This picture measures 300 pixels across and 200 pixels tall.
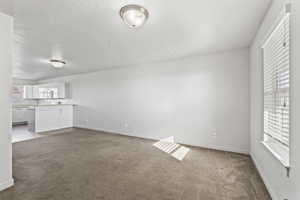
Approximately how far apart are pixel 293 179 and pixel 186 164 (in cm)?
165

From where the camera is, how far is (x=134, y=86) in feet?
15.2

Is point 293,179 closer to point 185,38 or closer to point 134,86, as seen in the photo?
point 185,38

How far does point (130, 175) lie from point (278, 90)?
239 cm

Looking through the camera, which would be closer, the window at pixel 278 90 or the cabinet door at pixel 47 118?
the window at pixel 278 90

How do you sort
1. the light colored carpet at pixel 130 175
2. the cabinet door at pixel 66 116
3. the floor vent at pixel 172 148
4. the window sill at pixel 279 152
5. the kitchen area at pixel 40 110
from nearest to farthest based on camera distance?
1. the window sill at pixel 279 152
2. the light colored carpet at pixel 130 175
3. the floor vent at pixel 172 148
4. the kitchen area at pixel 40 110
5. the cabinet door at pixel 66 116

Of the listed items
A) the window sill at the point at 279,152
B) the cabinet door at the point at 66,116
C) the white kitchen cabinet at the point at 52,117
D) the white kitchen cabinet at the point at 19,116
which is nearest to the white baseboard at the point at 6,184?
the window sill at the point at 279,152

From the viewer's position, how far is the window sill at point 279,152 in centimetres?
137

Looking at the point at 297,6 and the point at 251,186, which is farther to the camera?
the point at 251,186

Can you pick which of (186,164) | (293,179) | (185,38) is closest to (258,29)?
(185,38)

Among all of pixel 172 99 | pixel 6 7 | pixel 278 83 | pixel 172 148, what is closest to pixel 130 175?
pixel 172 148

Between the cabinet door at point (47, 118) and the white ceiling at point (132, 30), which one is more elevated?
the white ceiling at point (132, 30)

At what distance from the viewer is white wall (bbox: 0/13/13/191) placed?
1.86m

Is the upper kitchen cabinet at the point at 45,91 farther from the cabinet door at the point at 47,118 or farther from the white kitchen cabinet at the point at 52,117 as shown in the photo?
the cabinet door at the point at 47,118

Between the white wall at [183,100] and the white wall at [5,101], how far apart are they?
10.1ft
